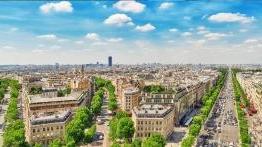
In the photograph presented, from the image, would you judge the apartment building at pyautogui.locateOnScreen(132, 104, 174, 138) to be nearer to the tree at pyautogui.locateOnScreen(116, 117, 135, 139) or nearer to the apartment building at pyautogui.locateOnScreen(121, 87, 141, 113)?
the tree at pyautogui.locateOnScreen(116, 117, 135, 139)

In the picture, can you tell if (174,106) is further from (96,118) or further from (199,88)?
(199,88)

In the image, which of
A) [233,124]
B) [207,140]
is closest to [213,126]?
[233,124]

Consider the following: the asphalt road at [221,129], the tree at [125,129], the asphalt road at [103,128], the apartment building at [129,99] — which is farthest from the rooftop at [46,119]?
the apartment building at [129,99]

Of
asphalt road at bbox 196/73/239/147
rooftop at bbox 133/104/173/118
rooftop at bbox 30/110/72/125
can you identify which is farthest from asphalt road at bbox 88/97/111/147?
asphalt road at bbox 196/73/239/147

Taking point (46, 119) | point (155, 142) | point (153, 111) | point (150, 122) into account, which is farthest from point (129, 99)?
point (155, 142)

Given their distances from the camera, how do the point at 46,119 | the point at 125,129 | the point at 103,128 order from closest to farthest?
1. the point at 46,119
2. the point at 125,129
3. the point at 103,128

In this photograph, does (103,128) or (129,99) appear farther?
(129,99)

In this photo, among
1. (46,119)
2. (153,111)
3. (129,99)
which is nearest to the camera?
(46,119)

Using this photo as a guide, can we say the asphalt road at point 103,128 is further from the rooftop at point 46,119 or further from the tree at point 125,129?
the rooftop at point 46,119

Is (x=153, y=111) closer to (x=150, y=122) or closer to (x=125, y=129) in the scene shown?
(x=150, y=122)
